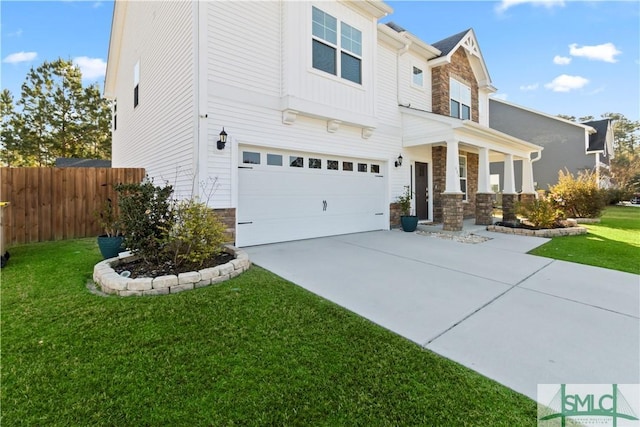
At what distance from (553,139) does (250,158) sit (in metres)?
24.7

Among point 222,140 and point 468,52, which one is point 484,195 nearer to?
point 468,52

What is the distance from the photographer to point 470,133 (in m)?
9.36

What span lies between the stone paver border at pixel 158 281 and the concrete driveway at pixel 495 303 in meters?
0.97

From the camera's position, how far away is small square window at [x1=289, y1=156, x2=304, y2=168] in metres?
7.55

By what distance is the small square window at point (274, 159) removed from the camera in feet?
23.5

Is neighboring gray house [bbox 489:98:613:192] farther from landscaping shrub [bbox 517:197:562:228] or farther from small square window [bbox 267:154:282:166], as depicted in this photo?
small square window [bbox 267:154:282:166]

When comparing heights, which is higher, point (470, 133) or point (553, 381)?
point (470, 133)

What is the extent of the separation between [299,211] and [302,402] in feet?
19.4

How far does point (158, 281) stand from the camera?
3.82 meters

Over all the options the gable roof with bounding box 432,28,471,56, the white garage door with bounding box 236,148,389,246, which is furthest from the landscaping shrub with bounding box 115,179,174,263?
the gable roof with bounding box 432,28,471,56

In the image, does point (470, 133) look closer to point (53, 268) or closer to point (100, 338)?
point (100, 338)

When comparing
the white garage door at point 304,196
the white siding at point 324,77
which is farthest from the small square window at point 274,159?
the white siding at point 324,77

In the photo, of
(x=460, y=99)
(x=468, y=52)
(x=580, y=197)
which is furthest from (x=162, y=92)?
(x=580, y=197)

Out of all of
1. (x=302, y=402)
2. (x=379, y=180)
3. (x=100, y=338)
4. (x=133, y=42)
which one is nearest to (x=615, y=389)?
(x=302, y=402)
